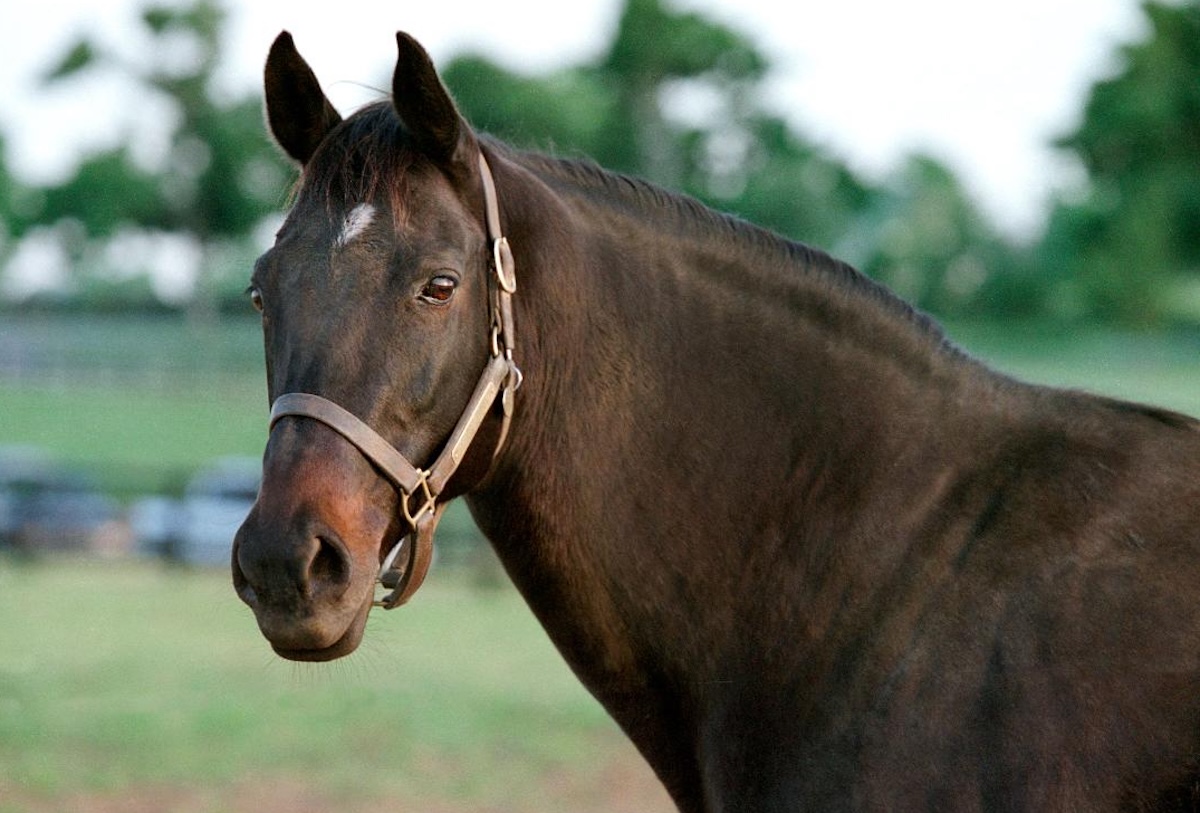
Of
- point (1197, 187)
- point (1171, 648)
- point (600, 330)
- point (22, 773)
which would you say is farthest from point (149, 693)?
point (1197, 187)

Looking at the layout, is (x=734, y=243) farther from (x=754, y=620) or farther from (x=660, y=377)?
(x=754, y=620)

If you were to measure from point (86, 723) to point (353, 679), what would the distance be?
2663 mm

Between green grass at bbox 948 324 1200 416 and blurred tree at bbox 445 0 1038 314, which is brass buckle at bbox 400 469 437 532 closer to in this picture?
green grass at bbox 948 324 1200 416

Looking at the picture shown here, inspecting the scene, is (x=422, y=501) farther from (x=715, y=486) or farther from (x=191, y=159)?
(x=191, y=159)

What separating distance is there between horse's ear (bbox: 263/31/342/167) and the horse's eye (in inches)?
19.9

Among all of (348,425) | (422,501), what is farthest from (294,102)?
(422,501)

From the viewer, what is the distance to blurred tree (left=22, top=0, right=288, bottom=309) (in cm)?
5347

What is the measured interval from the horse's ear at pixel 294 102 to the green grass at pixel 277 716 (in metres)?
3.17

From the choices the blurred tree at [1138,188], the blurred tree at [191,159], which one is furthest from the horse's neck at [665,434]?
the blurred tree at [191,159]

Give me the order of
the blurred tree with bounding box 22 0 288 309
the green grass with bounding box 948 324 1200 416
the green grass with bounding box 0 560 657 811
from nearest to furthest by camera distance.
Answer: the green grass with bounding box 0 560 657 811 → the green grass with bounding box 948 324 1200 416 → the blurred tree with bounding box 22 0 288 309

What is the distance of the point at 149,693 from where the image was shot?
35.3 feet

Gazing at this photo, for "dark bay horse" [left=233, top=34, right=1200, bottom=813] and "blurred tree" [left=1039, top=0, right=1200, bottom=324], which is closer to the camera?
"dark bay horse" [left=233, top=34, right=1200, bottom=813]

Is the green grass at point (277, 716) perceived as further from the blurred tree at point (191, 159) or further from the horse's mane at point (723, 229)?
the blurred tree at point (191, 159)

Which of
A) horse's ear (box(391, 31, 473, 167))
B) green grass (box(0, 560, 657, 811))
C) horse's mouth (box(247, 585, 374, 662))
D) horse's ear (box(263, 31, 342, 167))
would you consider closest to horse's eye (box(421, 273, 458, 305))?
horse's ear (box(391, 31, 473, 167))
